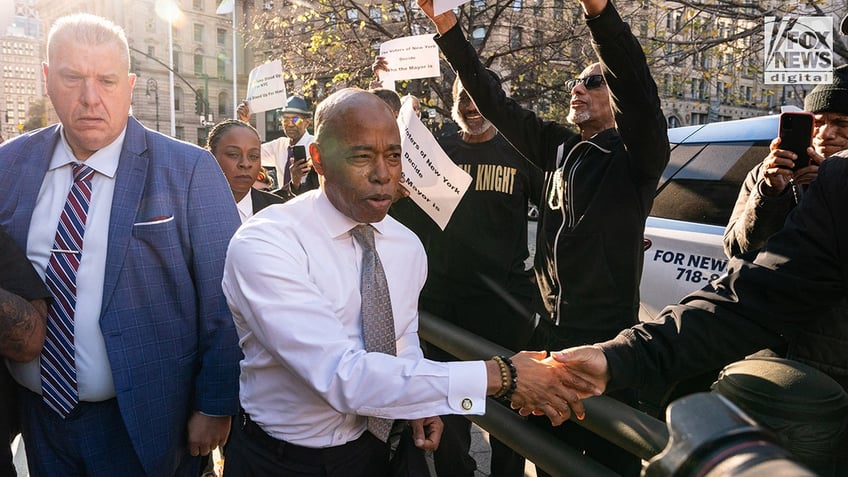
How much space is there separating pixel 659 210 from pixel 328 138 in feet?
11.7

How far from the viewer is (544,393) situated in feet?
6.19

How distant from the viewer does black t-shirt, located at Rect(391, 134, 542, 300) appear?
3777mm

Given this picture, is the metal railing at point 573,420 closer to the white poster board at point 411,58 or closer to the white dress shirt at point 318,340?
the white dress shirt at point 318,340

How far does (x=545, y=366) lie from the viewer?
6.40 ft

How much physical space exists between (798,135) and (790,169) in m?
0.13

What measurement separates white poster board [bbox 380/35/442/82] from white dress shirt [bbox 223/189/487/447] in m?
3.02

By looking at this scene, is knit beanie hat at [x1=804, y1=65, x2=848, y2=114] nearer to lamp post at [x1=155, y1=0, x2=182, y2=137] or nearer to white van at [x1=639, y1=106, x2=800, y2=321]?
white van at [x1=639, y1=106, x2=800, y2=321]

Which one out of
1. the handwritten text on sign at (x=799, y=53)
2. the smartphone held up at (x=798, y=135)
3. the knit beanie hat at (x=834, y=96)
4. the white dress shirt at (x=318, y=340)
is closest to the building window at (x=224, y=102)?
the handwritten text on sign at (x=799, y=53)

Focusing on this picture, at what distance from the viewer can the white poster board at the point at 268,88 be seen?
22.7ft

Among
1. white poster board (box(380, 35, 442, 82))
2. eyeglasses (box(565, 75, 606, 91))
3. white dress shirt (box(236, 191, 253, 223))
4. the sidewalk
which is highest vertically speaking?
white poster board (box(380, 35, 442, 82))

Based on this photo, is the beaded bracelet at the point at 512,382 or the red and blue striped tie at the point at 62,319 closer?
the beaded bracelet at the point at 512,382

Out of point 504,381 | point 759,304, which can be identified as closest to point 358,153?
point 504,381

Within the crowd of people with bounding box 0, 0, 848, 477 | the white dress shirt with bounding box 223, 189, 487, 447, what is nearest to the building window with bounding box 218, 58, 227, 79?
the crowd of people with bounding box 0, 0, 848, 477

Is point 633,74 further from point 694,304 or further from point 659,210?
point 659,210
